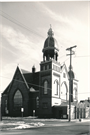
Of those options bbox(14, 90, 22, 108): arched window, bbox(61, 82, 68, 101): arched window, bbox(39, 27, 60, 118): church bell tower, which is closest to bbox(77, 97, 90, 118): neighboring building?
bbox(61, 82, 68, 101): arched window

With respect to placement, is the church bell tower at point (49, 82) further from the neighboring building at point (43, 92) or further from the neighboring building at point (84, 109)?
the neighboring building at point (84, 109)

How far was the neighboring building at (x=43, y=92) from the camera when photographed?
34.7 meters

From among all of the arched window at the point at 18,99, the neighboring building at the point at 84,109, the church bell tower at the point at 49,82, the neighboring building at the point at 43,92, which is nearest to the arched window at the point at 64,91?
the neighboring building at the point at 43,92

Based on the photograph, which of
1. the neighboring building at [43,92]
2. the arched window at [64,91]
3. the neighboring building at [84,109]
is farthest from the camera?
the neighboring building at [84,109]

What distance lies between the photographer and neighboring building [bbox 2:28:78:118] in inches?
1367

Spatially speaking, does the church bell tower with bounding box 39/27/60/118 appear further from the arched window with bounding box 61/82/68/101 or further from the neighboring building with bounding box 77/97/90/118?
the neighboring building with bounding box 77/97/90/118

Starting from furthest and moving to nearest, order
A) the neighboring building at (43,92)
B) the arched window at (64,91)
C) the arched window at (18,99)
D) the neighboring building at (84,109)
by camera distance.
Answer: the arched window at (18,99) < the neighboring building at (84,109) < the arched window at (64,91) < the neighboring building at (43,92)

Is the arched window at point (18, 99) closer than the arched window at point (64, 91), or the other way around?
the arched window at point (64, 91)

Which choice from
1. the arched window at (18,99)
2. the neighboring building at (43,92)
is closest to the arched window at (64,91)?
the neighboring building at (43,92)

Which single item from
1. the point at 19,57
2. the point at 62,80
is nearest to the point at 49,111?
the point at 62,80

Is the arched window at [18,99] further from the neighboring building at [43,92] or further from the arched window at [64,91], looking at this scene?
the arched window at [64,91]

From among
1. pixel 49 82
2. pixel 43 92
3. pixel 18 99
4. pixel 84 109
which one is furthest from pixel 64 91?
pixel 18 99

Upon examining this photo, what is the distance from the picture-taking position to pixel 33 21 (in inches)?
692

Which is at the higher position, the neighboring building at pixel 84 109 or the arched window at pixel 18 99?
the arched window at pixel 18 99
